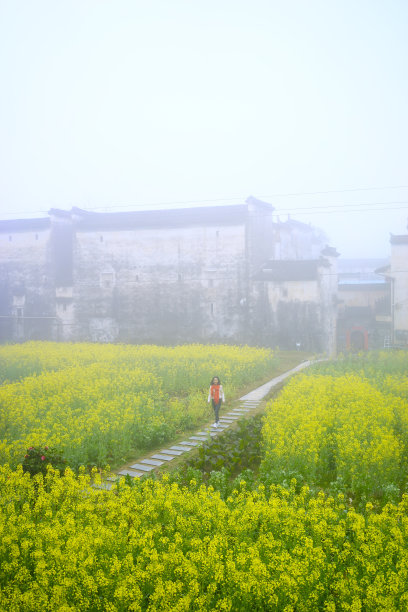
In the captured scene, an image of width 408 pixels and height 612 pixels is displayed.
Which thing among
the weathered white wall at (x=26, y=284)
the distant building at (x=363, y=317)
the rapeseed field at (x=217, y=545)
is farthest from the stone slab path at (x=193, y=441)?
the weathered white wall at (x=26, y=284)

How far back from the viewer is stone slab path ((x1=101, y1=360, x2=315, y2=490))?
8.52 metres

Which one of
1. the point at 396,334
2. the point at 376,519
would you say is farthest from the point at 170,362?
the point at 396,334

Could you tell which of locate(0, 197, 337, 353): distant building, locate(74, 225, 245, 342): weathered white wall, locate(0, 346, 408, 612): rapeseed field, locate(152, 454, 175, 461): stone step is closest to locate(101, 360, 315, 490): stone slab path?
locate(152, 454, 175, 461): stone step

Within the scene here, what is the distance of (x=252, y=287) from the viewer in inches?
1152

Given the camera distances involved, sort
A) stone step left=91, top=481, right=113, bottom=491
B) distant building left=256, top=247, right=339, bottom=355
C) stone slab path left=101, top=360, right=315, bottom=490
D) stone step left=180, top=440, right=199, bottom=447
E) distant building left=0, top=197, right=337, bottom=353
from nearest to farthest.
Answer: stone step left=91, top=481, right=113, bottom=491
stone slab path left=101, top=360, right=315, bottom=490
stone step left=180, top=440, right=199, bottom=447
distant building left=256, top=247, right=339, bottom=355
distant building left=0, top=197, right=337, bottom=353

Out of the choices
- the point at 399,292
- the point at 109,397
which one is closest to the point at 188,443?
the point at 109,397

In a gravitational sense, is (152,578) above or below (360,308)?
below

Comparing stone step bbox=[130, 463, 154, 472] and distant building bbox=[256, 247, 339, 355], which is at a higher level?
distant building bbox=[256, 247, 339, 355]

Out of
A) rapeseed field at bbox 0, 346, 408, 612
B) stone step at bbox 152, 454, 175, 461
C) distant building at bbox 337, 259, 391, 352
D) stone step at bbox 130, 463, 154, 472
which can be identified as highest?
distant building at bbox 337, 259, 391, 352

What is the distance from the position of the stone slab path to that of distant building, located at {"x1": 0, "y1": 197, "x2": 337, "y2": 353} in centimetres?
1327

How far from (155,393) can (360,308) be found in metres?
20.3

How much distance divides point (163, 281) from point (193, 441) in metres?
21.8

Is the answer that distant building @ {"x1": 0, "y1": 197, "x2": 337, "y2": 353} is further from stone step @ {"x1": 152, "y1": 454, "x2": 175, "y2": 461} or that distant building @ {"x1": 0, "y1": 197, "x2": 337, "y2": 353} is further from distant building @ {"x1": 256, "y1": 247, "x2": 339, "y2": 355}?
stone step @ {"x1": 152, "y1": 454, "x2": 175, "y2": 461}

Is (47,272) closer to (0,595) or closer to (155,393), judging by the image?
(155,393)
